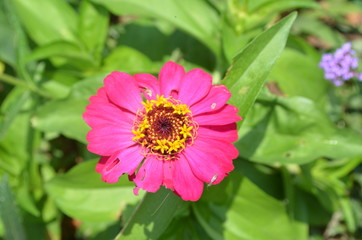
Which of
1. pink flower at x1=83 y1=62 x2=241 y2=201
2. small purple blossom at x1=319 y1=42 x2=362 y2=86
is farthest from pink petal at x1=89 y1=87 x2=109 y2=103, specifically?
small purple blossom at x1=319 y1=42 x2=362 y2=86

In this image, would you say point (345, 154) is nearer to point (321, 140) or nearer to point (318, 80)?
point (321, 140)

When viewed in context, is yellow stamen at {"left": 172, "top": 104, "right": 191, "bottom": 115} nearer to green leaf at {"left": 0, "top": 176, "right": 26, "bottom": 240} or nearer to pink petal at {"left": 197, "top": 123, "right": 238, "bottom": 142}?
pink petal at {"left": 197, "top": 123, "right": 238, "bottom": 142}

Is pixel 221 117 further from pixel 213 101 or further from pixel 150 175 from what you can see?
pixel 150 175

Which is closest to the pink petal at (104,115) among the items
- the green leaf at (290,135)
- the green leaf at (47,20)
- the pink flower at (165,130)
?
the pink flower at (165,130)

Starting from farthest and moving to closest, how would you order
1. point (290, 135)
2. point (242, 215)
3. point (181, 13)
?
point (181, 13), point (242, 215), point (290, 135)

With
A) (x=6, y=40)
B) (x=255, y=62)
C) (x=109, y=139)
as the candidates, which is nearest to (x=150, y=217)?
(x=109, y=139)

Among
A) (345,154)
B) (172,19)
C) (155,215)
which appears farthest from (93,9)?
(345,154)
